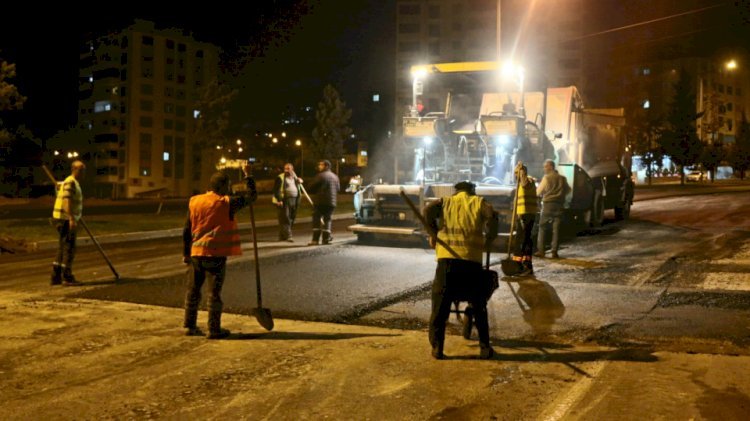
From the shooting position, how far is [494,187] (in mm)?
13297

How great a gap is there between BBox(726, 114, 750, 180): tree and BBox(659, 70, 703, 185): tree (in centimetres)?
965

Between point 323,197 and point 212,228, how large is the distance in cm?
778

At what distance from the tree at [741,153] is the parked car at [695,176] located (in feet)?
17.1

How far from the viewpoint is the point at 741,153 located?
69.4 meters

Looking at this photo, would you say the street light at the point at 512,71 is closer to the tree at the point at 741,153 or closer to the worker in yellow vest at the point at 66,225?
the worker in yellow vest at the point at 66,225

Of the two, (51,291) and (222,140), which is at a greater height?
(222,140)

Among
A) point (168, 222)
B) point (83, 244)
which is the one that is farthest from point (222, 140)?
point (83, 244)

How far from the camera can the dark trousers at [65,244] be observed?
1030 cm

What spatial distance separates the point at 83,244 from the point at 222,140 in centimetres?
4929

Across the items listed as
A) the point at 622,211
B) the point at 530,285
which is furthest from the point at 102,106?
the point at 530,285

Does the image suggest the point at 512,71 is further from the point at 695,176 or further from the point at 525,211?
the point at 695,176

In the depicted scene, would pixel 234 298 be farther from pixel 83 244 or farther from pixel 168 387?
pixel 83 244

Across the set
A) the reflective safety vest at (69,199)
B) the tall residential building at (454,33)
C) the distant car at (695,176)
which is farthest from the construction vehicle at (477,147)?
the tall residential building at (454,33)

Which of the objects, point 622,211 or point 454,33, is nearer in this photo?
point 622,211
